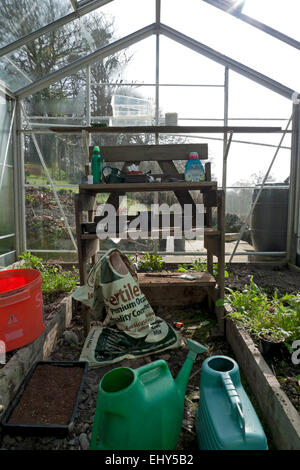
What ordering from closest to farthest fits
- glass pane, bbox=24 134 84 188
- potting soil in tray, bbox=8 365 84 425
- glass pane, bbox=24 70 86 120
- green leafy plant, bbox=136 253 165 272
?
potting soil in tray, bbox=8 365 84 425, green leafy plant, bbox=136 253 165 272, glass pane, bbox=24 70 86 120, glass pane, bbox=24 134 84 188

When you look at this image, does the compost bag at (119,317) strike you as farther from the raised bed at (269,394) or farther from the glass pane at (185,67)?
the glass pane at (185,67)

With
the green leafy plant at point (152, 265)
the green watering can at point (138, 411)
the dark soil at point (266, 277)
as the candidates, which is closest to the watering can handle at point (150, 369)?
the green watering can at point (138, 411)

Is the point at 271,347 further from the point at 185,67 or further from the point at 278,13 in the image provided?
the point at 185,67

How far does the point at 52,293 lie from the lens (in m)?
2.71

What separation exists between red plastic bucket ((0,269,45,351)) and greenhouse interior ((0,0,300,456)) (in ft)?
0.03

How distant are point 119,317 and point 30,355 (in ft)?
1.96

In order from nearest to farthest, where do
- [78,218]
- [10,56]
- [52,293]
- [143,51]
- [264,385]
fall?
[264,385]
[78,218]
[52,293]
[10,56]
[143,51]

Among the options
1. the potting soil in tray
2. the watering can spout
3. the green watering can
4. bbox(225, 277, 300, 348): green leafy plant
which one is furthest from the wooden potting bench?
the green watering can

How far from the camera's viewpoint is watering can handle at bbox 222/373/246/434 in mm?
965

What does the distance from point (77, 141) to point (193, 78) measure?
6.41ft

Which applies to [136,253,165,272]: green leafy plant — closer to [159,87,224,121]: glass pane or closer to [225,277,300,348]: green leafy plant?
[225,277,300,348]: green leafy plant
